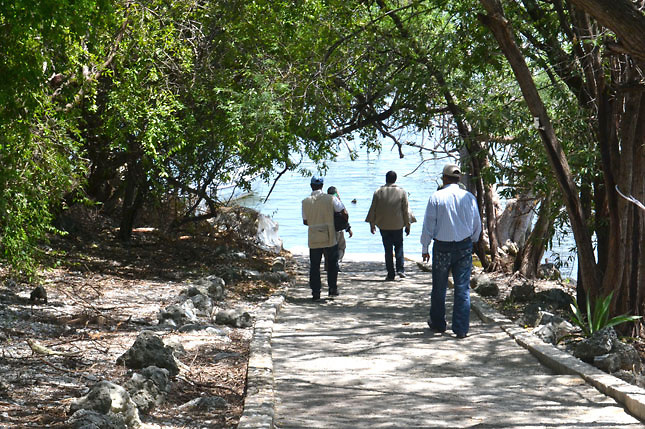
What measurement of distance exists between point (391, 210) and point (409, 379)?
25.3ft

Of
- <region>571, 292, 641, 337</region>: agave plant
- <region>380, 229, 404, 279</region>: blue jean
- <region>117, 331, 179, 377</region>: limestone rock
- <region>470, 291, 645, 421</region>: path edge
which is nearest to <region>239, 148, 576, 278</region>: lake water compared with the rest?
<region>380, 229, 404, 279</region>: blue jean

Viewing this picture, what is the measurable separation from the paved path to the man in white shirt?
1.12 feet

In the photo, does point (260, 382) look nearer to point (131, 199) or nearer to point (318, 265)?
point (318, 265)

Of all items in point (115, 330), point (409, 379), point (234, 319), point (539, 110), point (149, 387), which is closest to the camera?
point (149, 387)

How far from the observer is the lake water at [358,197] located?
88.2ft

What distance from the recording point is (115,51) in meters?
11.4

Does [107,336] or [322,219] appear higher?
[322,219]

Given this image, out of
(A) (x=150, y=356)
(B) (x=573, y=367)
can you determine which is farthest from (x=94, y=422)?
(B) (x=573, y=367)

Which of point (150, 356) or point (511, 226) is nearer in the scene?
point (150, 356)

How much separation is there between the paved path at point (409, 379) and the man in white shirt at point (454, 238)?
343 mm

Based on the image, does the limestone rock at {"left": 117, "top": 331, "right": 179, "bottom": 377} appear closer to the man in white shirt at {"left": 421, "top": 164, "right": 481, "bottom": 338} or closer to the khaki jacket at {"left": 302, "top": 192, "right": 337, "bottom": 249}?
the man in white shirt at {"left": 421, "top": 164, "right": 481, "bottom": 338}

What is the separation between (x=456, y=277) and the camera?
9.58 metres

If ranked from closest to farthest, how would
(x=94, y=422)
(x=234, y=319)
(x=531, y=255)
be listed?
1. (x=94, y=422)
2. (x=234, y=319)
3. (x=531, y=255)

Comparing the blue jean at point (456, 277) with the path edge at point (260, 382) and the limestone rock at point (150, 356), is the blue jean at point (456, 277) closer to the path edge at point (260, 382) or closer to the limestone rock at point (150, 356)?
the path edge at point (260, 382)
